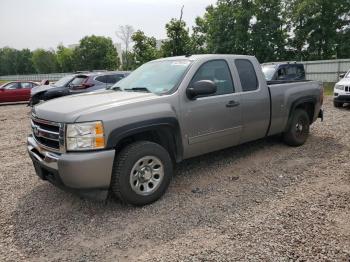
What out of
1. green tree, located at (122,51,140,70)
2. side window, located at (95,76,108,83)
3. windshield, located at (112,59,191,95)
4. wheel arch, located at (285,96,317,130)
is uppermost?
green tree, located at (122,51,140,70)

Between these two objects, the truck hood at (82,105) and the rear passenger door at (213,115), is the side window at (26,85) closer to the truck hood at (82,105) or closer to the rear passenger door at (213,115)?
the truck hood at (82,105)

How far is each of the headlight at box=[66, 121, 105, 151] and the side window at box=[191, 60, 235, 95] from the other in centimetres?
176

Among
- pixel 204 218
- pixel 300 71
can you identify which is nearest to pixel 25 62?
pixel 300 71

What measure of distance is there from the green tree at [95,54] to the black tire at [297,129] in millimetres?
62118

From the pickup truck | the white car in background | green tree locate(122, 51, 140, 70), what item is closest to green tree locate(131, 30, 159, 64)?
green tree locate(122, 51, 140, 70)

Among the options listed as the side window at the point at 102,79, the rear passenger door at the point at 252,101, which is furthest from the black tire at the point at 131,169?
the side window at the point at 102,79

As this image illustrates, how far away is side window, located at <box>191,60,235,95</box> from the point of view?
16.5 feet

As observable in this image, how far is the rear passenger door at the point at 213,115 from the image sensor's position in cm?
472

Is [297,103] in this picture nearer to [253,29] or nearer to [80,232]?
[80,232]

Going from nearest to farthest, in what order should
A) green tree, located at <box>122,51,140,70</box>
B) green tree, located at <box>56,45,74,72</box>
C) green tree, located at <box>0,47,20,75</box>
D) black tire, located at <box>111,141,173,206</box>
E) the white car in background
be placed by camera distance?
black tire, located at <box>111,141,173,206</box>, the white car in background, green tree, located at <box>122,51,140,70</box>, green tree, located at <box>56,45,74,72</box>, green tree, located at <box>0,47,20,75</box>

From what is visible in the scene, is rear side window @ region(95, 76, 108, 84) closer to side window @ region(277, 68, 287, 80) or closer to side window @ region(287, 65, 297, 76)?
side window @ region(277, 68, 287, 80)

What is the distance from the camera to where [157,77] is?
5.11m

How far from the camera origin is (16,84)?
2003cm

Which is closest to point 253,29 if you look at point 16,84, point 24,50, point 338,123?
point 16,84
